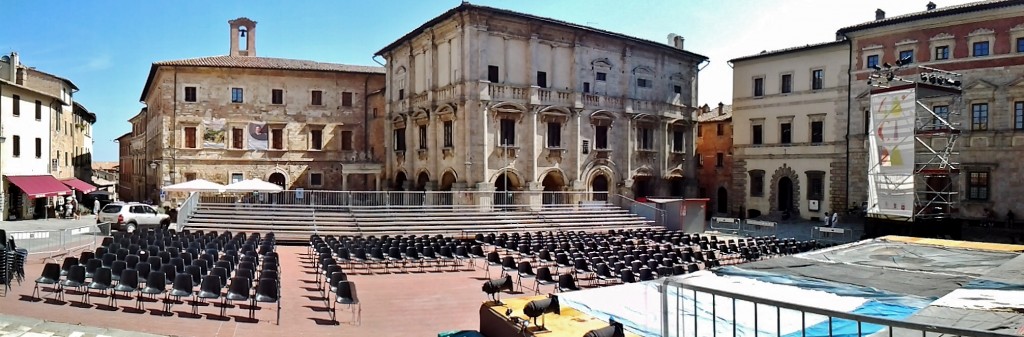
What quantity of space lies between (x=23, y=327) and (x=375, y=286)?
6.84 m

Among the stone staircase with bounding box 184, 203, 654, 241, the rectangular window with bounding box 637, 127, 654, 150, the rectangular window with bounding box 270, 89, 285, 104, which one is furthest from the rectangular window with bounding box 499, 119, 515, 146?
the rectangular window with bounding box 270, 89, 285, 104

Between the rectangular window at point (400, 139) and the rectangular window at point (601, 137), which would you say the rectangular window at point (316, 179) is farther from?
the rectangular window at point (601, 137)

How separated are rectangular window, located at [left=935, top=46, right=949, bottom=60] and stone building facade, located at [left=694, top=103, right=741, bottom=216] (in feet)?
52.0

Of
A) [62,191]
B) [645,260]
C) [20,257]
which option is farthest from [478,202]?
[62,191]

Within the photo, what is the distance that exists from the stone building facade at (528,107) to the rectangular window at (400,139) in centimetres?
12

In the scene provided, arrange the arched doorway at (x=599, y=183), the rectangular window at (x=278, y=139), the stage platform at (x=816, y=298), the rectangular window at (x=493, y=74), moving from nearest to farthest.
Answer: the stage platform at (x=816, y=298) < the rectangular window at (x=493, y=74) < the arched doorway at (x=599, y=183) < the rectangular window at (x=278, y=139)

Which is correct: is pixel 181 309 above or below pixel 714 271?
below

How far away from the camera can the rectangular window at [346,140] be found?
135 feet

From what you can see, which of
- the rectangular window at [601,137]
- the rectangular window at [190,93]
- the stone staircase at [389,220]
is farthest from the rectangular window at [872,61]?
the rectangular window at [190,93]

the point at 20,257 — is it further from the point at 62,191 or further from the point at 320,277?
the point at 62,191

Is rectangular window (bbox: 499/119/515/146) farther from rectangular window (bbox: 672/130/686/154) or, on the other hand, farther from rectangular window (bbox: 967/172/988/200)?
rectangular window (bbox: 967/172/988/200)

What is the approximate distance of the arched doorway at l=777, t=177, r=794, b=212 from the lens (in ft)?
125

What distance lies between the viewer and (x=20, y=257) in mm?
13555

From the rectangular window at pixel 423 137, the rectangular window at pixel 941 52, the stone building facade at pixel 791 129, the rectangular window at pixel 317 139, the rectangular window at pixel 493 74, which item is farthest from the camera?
the rectangular window at pixel 317 139
